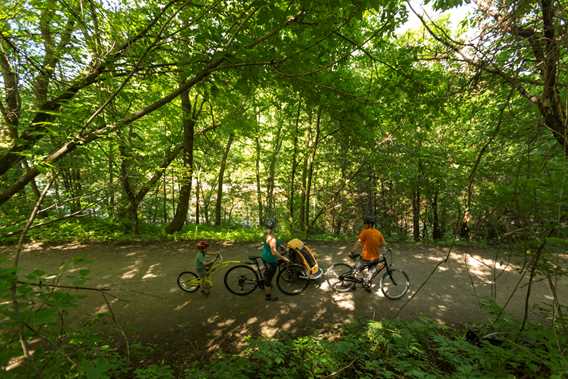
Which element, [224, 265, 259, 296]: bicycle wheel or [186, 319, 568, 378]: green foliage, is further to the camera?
[224, 265, 259, 296]: bicycle wheel

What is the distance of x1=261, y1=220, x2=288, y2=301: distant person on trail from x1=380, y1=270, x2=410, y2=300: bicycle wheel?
274cm

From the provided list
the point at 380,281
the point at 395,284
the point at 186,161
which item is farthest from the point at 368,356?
the point at 186,161

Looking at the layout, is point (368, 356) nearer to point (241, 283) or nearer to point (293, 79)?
point (241, 283)

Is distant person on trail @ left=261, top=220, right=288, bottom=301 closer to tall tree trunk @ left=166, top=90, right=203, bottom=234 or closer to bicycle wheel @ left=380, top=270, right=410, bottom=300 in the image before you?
bicycle wheel @ left=380, top=270, right=410, bottom=300

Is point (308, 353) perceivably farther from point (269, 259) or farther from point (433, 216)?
point (433, 216)

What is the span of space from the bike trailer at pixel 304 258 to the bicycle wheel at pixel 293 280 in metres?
0.16

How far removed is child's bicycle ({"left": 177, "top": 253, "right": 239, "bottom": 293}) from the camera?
Result: 5914mm

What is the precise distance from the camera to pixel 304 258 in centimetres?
615

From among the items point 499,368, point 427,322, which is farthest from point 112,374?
point 427,322

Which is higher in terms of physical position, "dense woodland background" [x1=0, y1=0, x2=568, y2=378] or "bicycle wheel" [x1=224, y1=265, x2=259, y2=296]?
"dense woodland background" [x1=0, y1=0, x2=568, y2=378]

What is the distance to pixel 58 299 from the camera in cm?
158

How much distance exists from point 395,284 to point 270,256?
11.0ft

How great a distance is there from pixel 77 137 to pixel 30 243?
10.3 m

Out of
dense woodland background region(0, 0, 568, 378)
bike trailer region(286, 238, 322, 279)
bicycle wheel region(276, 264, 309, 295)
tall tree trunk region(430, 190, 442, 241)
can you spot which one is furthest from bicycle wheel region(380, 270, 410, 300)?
tall tree trunk region(430, 190, 442, 241)
